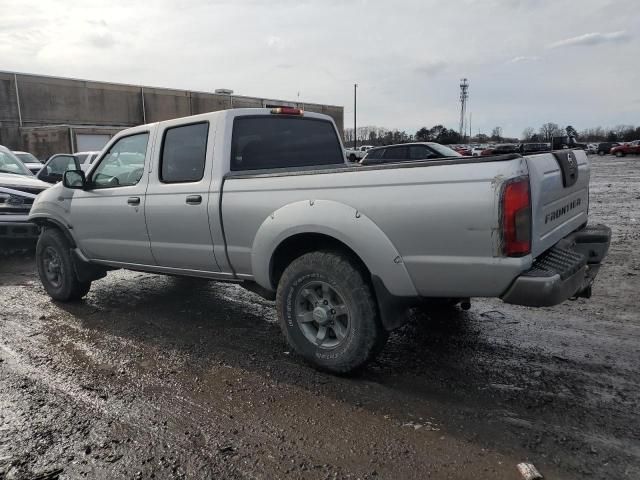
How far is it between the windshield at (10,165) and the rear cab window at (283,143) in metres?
7.46

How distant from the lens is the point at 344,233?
335 centimetres

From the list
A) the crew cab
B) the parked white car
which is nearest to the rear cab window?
the parked white car

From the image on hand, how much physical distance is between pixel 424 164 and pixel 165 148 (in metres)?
2.71

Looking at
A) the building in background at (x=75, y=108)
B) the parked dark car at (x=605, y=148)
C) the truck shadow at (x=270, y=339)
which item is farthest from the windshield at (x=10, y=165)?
the parked dark car at (x=605, y=148)

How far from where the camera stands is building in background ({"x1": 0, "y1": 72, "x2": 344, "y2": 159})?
38.3 m

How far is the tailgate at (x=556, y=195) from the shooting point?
116 inches

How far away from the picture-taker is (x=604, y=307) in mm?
5023

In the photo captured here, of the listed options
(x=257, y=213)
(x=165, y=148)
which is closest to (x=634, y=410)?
(x=257, y=213)

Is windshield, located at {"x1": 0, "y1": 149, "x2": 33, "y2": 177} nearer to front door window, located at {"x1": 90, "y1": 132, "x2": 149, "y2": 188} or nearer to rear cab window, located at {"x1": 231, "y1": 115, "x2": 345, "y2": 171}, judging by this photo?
front door window, located at {"x1": 90, "y1": 132, "x2": 149, "y2": 188}

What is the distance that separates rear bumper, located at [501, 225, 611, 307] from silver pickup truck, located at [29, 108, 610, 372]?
0.01m

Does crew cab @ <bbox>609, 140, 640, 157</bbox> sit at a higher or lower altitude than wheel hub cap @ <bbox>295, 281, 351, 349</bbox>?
higher

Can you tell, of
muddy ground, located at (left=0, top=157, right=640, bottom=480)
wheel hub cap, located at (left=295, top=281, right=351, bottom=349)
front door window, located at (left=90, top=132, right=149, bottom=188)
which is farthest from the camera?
front door window, located at (left=90, top=132, right=149, bottom=188)

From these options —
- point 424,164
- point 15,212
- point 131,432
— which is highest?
point 424,164

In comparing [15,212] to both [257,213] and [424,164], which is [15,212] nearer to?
[257,213]
